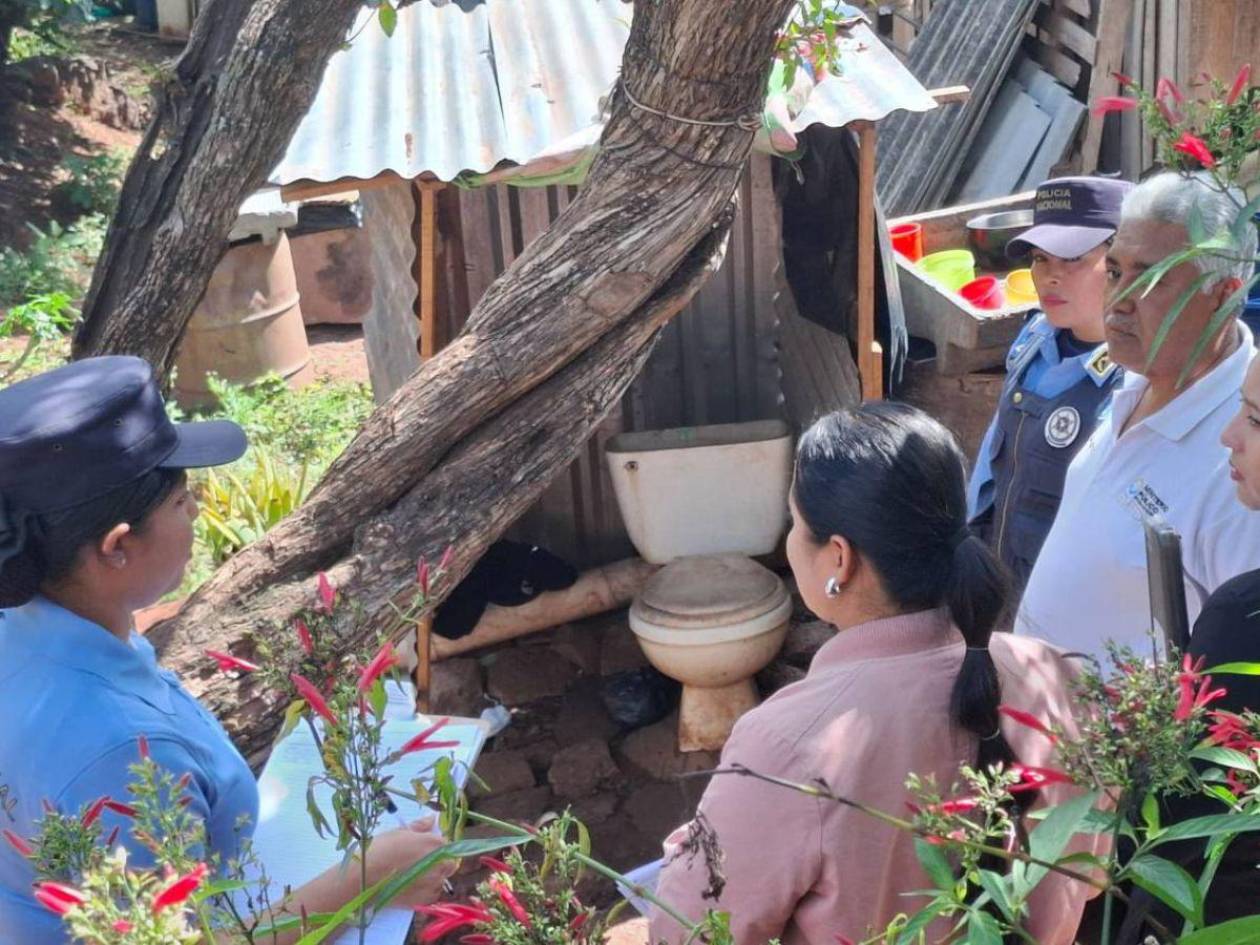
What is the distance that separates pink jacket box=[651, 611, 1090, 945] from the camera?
1.63 m

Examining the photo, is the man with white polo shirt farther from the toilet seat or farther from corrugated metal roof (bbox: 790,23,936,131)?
the toilet seat

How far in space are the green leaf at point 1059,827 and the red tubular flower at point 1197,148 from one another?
0.54 meters

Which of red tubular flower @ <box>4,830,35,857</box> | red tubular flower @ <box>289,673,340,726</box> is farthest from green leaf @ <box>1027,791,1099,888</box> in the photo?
red tubular flower @ <box>4,830,35,857</box>

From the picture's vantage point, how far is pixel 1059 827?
A: 3.05 feet

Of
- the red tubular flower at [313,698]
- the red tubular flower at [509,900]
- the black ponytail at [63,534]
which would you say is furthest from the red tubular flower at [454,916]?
the black ponytail at [63,534]

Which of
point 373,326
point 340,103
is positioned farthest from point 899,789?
point 373,326

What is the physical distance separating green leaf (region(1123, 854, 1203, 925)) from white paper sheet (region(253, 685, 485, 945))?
1.08m

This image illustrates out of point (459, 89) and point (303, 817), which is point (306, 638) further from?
point (459, 89)

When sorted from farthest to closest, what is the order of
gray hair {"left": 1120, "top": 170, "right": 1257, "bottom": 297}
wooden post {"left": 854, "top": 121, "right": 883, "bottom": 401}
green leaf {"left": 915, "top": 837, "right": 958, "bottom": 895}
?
wooden post {"left": 854, "top": 121, "right": 883, "bottom": 401}
gray hair {"left": 1120, "top": 170, "right": 1257, "bottom": 297}
green leaf {"left": 915, "top": 837, "right": 958, "bottom": 895}

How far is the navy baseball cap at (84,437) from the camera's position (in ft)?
5.74

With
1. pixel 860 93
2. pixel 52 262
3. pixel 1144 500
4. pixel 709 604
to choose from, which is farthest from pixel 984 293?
pixel 52 262

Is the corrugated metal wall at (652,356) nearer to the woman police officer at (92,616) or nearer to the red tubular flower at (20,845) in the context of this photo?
the woman police officer at (92,616)

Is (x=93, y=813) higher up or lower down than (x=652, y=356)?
higher up

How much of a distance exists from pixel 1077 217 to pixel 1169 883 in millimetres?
2541
